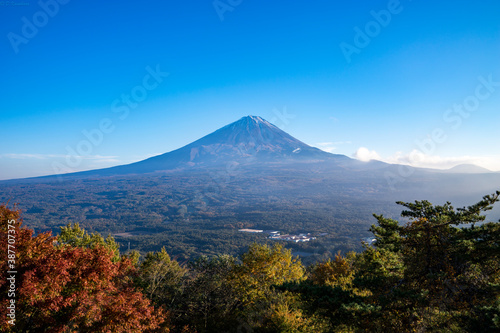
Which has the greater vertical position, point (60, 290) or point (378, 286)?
point (60, 290)

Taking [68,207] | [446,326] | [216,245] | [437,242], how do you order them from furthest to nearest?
[68,207] < [216,245] < [437,242] < [446,326]

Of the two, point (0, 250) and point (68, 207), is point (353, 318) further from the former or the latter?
point (68, 207)

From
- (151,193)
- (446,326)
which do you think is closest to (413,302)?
(446,326)

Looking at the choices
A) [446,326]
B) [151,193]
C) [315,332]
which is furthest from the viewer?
[151,193]

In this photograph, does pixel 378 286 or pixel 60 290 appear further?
pixel 378 286

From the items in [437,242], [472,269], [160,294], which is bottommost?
[160,294]

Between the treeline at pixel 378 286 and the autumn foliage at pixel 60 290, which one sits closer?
the autumn foliage at pixel 60 290

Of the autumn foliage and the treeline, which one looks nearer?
the autumn foliage

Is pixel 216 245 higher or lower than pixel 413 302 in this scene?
lower

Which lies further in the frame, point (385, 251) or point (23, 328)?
point (385, 251)
